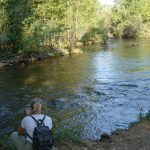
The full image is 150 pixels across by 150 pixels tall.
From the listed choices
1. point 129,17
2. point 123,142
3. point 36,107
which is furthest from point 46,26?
point 129,17

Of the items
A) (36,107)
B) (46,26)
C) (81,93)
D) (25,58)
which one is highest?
(46,26)

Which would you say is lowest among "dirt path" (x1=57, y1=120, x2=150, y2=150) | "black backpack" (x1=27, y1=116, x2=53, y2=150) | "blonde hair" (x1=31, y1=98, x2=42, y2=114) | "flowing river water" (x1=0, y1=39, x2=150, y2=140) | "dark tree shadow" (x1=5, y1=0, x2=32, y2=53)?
"flowing river water" (x1=0, y1=39, x2=150, y2=140)

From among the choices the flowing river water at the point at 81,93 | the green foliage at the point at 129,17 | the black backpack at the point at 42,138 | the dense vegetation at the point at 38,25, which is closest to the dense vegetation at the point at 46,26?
the dense vegetation at the point at 38,25

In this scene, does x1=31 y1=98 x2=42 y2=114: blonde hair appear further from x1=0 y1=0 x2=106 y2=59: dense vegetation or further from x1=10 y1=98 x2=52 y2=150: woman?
x1=0 y1=0 x2=106 y2=59: dense vegetation

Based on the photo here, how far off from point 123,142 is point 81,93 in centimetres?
1099

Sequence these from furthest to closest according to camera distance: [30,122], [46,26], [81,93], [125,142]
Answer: [46,26] → [81,93] → [125,142] → [30,122]

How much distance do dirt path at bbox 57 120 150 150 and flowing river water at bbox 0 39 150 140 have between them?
2.39 feet

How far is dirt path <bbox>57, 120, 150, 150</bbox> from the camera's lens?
10.8 m

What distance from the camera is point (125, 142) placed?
37.3 feet

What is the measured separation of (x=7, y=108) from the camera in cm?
1848

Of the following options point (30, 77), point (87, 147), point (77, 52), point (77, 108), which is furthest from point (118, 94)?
point (77, 52)

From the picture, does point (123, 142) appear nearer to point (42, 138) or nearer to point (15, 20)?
point (42, 138)

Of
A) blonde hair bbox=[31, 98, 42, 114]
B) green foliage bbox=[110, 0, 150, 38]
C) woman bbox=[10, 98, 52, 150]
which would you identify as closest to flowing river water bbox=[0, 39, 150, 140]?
woman bbox=[10, 98, 52, 150]

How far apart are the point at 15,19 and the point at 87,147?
1131 inches
